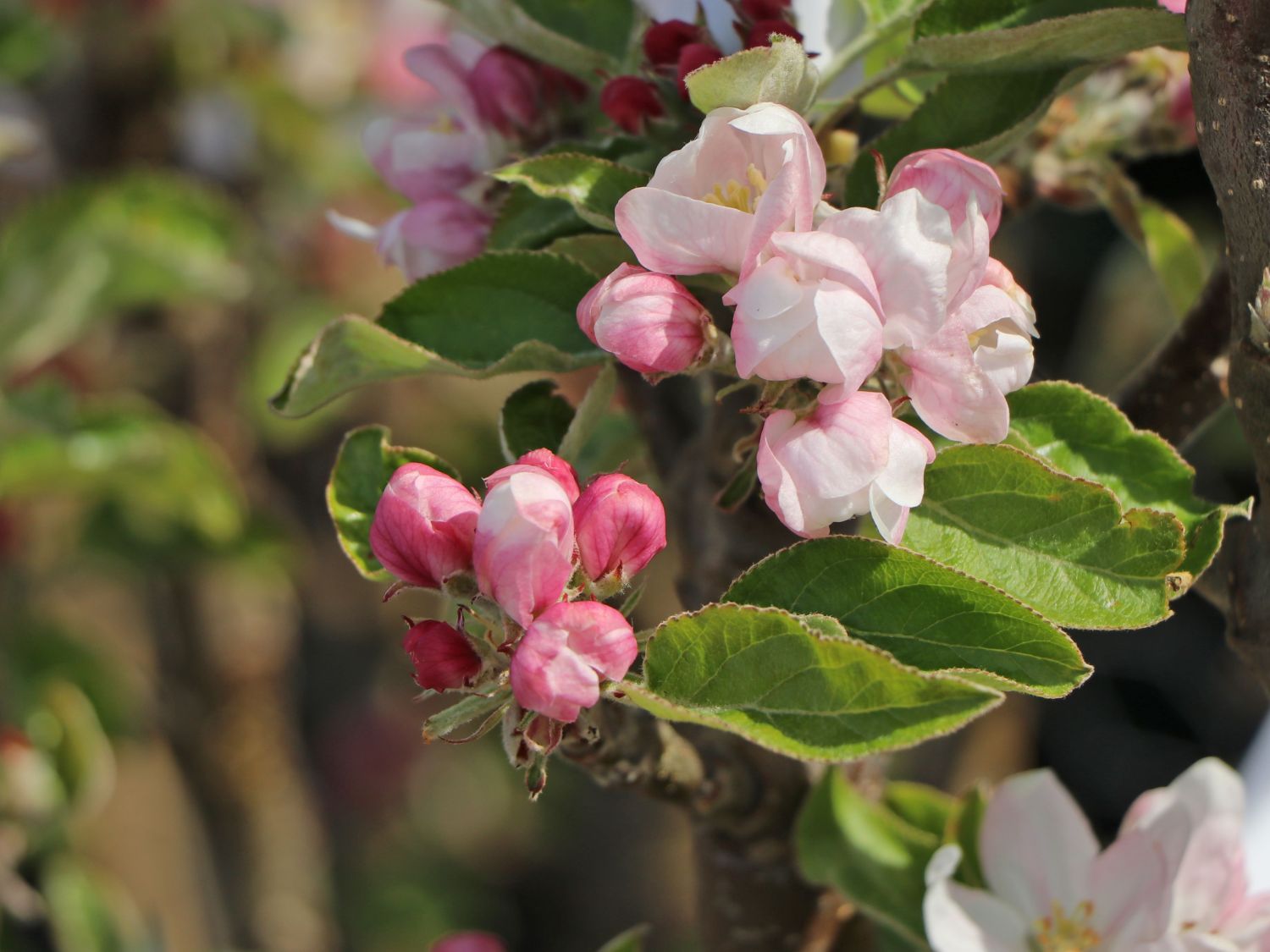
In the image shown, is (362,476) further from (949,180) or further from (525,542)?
(949,180)

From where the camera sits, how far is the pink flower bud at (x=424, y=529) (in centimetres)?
55

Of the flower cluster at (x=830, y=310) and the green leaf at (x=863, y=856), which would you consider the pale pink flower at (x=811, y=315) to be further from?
the green leaf at (x=863, y=856)

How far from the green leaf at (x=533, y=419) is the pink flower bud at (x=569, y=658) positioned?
17 cm

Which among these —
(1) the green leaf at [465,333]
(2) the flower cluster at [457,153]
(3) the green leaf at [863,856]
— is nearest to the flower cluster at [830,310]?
(1) the green leaf at [465,333]

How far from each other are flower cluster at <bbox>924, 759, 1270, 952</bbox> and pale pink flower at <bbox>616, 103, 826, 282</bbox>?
0.35 metres

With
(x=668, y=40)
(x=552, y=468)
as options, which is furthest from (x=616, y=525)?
(x=668, y=40)

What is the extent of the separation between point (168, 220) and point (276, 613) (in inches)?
23.7

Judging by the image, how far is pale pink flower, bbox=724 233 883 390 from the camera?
0.52 meters

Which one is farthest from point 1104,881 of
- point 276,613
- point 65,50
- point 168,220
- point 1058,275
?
point 1058,275

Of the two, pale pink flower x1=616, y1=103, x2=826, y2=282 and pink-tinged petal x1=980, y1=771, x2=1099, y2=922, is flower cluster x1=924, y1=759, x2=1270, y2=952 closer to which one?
pink-tinged petal x1=980, y1=771, x2=1099, y2=922

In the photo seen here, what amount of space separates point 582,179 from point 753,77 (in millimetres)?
104

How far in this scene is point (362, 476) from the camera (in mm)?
686

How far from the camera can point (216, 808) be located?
1764mm

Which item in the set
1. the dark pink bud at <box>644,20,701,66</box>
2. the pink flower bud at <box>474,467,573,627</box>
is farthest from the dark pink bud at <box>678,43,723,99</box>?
the pink flower bud at <box>474,467,573,627</box>
